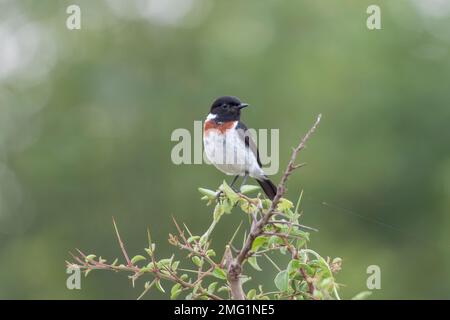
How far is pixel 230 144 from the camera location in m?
5.95

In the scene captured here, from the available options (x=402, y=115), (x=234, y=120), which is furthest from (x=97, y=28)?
(x=234, y=120)

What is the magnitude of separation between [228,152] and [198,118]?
13.6 meters

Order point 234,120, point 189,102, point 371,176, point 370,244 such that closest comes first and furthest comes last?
point 234,120, point 370,244, point 371,176, point 189,102

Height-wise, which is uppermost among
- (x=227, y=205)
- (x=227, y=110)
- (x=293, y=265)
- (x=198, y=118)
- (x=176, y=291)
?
(x=227, y=110)

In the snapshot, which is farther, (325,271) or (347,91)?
(347,91)

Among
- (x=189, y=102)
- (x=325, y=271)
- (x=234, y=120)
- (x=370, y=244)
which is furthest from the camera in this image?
(x=189, y=102)

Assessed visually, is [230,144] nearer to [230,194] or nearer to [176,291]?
[230,194]

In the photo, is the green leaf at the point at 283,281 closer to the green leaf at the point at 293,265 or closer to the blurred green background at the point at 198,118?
the green leaf at the point at 293,265

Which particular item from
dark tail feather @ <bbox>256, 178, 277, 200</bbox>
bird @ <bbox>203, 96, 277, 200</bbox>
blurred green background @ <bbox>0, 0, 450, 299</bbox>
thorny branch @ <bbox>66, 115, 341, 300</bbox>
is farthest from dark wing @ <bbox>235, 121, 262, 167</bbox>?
blurred green background @ <bbox>0, 0, 450, 299</bbox>

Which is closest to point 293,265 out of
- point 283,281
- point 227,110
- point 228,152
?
point 283,281

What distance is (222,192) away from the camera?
3086mm

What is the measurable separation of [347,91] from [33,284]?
316 inches

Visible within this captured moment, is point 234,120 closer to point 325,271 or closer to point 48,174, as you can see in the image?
point 325,271

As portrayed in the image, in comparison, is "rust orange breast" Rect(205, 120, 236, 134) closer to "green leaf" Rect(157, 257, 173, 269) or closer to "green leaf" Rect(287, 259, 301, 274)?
"green leaf" Rect(157, 257, 173, 269)
